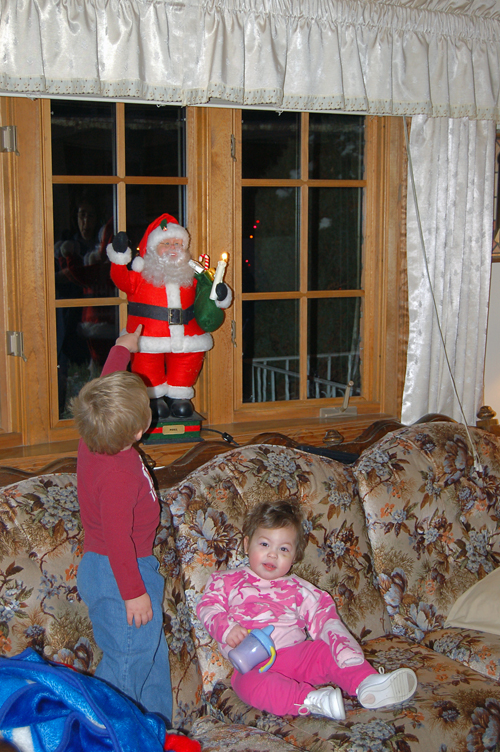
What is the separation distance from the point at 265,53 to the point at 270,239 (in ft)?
2.04

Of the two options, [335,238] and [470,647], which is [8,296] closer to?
[335,238]

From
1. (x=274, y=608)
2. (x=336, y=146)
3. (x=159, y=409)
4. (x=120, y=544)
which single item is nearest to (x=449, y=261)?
(x=336, y=146)

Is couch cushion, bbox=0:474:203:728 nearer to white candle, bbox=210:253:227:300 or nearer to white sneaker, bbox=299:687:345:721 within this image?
white sneaker, bbox=299:687:345:721

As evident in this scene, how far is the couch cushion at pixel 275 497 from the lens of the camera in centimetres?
168

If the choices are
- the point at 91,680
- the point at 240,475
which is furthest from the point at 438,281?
the point at 91,680

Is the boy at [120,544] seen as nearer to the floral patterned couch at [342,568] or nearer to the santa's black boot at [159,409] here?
the floral patterned couch at [342,568]

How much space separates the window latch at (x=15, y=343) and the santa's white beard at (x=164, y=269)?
435 mm

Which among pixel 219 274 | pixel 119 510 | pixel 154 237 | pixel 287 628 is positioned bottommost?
pixel 287 628

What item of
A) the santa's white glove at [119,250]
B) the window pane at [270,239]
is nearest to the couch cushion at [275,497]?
the santa's white glove at [119,250]

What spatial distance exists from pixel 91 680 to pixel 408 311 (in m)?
1.72

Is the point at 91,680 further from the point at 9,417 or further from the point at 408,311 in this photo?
the point at 408,311

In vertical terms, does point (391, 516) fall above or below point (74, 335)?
below

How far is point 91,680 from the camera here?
1259mm

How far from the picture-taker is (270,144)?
2.42 m
